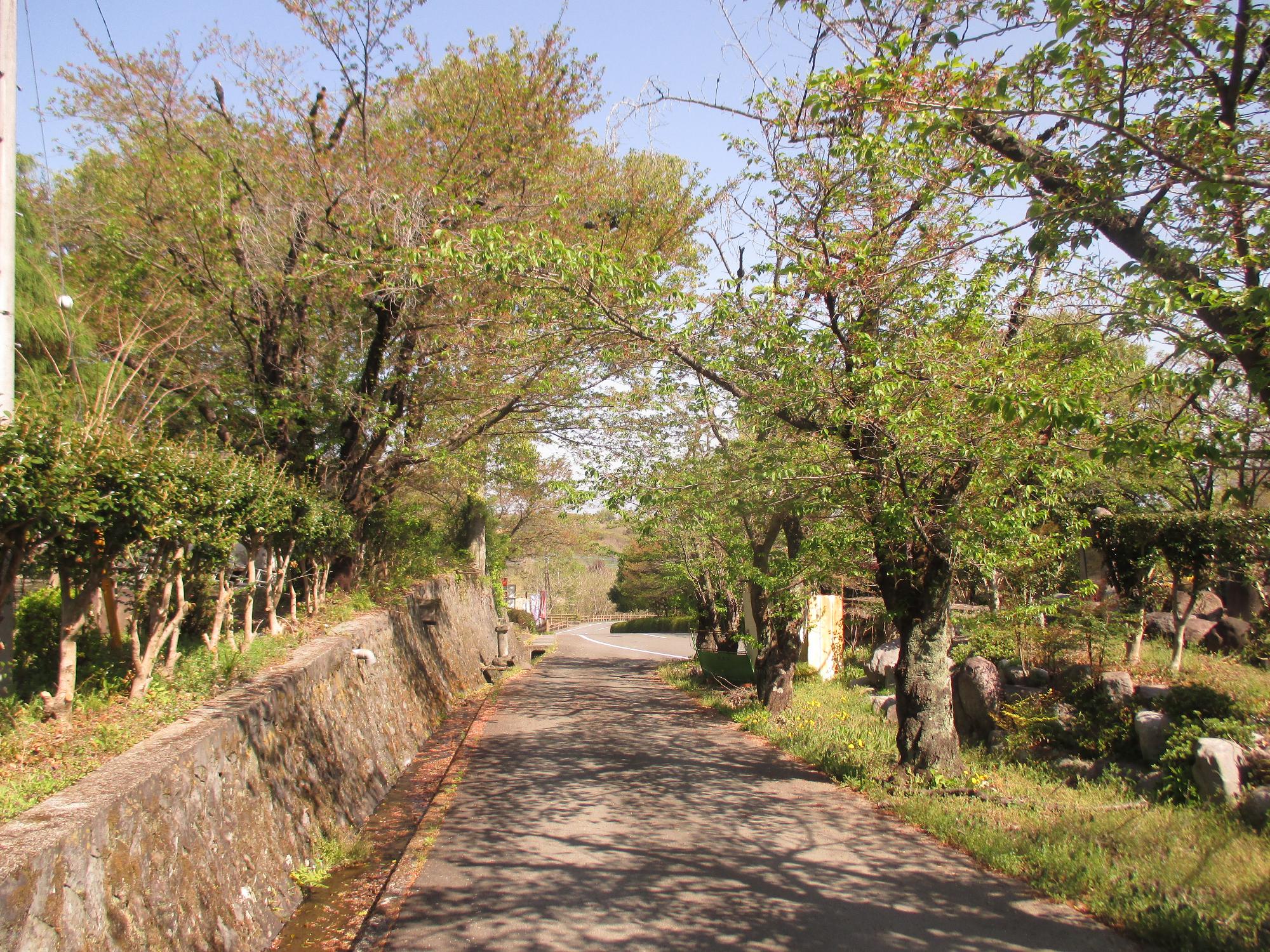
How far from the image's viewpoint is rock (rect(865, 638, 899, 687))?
14.3m

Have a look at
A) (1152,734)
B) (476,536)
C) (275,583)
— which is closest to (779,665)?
(1152,734)

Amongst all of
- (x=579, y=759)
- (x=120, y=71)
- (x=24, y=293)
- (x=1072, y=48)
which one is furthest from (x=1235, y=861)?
(x=120, y=71)

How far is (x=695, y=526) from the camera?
46.1 feet

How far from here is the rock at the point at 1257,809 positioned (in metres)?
5.93

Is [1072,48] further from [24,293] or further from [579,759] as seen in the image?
[24,293]

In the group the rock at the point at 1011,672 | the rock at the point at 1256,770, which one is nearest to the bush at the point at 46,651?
the rock at the point at 1256,770

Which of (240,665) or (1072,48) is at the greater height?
(1072,48)

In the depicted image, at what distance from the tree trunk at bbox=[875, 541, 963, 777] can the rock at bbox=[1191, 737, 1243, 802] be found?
7.09 ft

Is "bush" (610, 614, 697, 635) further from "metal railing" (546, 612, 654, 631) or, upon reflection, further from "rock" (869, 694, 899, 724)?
"rock" (869, 694, 899, 724)

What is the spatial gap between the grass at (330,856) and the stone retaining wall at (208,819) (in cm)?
12

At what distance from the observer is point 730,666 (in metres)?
18.2

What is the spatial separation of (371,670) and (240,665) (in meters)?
3.24

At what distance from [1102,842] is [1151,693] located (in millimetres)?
3015

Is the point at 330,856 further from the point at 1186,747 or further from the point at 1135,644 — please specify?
the point at 1135,644
